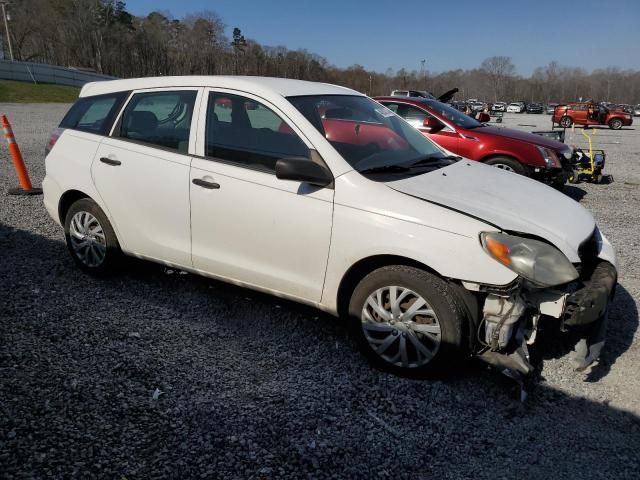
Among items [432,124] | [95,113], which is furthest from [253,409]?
[432,124]

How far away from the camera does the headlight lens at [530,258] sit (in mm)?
2600

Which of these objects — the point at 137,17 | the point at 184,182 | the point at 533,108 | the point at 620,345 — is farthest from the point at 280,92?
the point at 137,17

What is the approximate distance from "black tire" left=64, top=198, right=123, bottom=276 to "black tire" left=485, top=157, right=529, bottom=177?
6.10 metres

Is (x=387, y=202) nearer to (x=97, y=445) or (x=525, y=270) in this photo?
(x=525, y=270)

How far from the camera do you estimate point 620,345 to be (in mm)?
3543

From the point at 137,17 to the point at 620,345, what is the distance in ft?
369

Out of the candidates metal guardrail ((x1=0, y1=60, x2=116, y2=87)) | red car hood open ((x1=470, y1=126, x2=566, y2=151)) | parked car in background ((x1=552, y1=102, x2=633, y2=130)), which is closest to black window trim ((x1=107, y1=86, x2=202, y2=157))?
red car hood open ((x1=470, y1=126, x2=566, y2=151))

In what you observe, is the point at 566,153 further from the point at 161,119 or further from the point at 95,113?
the point at 95,113

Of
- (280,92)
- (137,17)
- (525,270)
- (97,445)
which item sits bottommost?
(97,445)

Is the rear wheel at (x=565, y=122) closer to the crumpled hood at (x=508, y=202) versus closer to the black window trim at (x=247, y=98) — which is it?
the crumpled hood at (x=508, y=202)

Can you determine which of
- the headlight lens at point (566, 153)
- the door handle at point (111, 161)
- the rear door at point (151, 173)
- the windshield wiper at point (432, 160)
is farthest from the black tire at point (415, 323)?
the headlight lens at point (566, 153)

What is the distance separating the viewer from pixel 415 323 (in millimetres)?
2922

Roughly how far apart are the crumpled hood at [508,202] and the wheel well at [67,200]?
2973mm

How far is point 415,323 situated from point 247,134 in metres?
1.79
